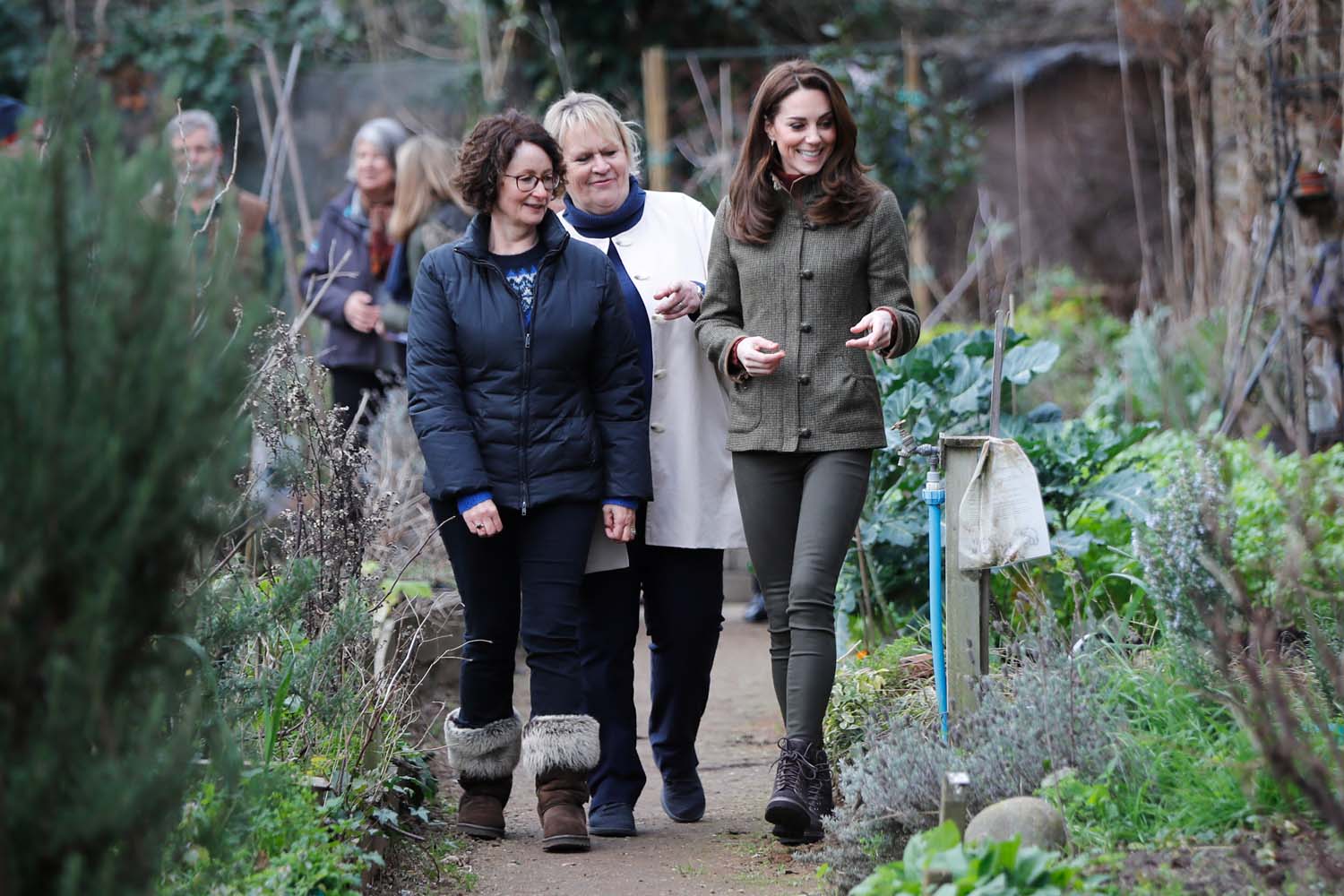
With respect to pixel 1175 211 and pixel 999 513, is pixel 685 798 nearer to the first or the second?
pixel 999 513

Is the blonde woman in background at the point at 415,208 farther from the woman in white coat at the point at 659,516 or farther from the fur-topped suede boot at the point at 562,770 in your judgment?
the fur-topped suede boot at the point at 562,770

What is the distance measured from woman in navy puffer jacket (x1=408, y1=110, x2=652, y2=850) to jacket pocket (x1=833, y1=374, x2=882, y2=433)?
0.50 m

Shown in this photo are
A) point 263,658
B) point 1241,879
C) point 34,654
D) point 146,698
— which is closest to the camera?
point 34,654

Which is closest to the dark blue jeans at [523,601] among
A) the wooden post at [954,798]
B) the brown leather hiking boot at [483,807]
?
the brown leather hiking boot at [483,807]

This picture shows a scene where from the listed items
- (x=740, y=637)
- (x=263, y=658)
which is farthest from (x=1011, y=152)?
(x=263, y=658)

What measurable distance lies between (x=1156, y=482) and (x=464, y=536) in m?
2.39

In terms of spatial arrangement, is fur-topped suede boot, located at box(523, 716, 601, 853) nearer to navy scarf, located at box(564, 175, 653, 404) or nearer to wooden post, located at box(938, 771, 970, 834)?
navy scarf, located at box(564, 175, 653, 404)

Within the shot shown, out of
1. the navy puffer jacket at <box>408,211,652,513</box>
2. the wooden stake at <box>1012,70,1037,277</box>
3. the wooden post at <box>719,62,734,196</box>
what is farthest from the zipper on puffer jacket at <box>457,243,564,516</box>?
the wooden stake at <box>1012,70,1037,277</box>

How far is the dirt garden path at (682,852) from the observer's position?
3.50 metres

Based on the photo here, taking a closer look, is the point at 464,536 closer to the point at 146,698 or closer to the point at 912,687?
the point at 912,687

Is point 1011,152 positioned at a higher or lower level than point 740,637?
higher

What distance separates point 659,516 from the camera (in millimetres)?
4094

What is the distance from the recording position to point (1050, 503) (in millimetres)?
4859

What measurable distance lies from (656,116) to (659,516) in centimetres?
580
